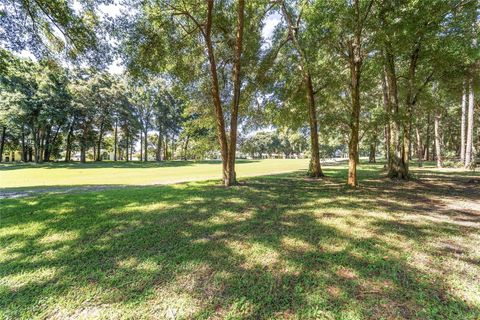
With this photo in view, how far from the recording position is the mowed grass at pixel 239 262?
7.57 feet

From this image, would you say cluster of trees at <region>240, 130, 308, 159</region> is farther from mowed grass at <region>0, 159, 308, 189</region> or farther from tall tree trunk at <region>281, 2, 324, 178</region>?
tall tree trunk at <region>281, 2, 324, 178</region>

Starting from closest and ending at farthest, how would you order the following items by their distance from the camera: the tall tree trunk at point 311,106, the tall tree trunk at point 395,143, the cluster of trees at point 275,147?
the tall tree trunk at point 311,106, the tall tree trunk at point 395,143, the cluster of trees at point 275,147

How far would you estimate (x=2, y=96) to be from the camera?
26125 millimetres

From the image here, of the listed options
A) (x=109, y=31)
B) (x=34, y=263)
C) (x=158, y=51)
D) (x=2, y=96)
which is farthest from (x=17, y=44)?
(x=2, y=96)

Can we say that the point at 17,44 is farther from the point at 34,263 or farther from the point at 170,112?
the point at 170,112

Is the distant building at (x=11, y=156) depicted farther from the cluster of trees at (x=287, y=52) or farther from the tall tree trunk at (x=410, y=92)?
the tall tree trunk at (x=410, y=92)

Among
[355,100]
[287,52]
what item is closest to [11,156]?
[287,52]

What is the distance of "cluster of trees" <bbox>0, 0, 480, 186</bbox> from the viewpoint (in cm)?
796

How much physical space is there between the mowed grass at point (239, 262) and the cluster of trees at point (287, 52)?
4643 mm

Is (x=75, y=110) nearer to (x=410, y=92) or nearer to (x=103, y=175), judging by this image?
(x=103, y=175)

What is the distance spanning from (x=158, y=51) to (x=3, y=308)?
8992mm

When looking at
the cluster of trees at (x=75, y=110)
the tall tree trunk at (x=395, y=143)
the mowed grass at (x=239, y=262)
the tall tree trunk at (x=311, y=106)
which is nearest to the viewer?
the mowed grass at (x=239, y=262)

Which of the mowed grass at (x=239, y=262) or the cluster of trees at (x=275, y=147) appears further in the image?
the cluster of trees at (x=275, y=147)

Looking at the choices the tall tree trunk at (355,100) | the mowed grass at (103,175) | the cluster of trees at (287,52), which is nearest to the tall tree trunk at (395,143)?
the cluster of trees at (287,52)
